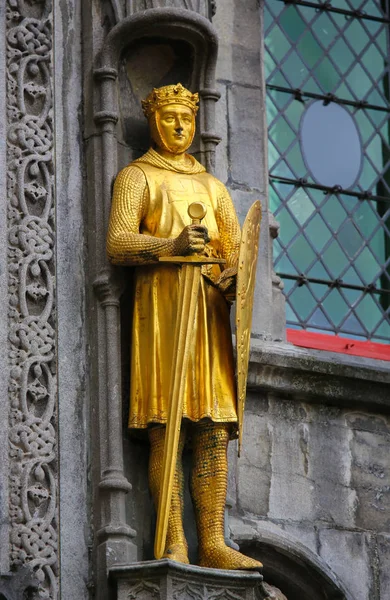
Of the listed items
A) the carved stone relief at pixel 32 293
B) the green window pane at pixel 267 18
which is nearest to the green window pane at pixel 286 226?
the green window pane at pixel 267 18

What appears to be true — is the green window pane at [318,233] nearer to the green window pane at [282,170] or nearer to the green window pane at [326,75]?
the green window pane at [282,170]

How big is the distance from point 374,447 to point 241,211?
1.43m

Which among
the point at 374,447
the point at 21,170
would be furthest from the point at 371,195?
the point at 21,170

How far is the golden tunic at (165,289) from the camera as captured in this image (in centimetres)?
1205

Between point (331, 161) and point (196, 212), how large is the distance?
7.64 feet

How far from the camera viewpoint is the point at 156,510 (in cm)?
1202

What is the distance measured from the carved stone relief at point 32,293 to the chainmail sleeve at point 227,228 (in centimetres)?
83

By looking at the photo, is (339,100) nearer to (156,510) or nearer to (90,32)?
(90,32)

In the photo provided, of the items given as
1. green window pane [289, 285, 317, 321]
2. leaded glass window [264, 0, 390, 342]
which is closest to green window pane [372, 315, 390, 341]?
leaded glass window [264, 0, 390, 342]

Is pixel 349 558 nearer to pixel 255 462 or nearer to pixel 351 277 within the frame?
pixel 255 462

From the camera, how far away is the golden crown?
12555 millimetres

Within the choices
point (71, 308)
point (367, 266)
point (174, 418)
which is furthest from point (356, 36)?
point (174, 418)

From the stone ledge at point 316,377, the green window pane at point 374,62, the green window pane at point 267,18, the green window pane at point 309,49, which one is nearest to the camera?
the stone ledge at point 316,377

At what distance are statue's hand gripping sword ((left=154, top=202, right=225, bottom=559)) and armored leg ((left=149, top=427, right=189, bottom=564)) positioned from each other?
0.27 feet
